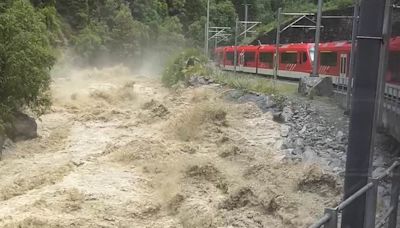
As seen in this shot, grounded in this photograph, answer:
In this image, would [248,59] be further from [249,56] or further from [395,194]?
[395,194]

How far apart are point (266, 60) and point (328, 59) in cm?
1171

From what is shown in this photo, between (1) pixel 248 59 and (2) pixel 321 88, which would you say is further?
(1) pixel 248 59

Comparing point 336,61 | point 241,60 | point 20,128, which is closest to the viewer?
point 20,128

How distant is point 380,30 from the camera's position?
552cm

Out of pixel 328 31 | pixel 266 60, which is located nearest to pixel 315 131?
pixel 266 60

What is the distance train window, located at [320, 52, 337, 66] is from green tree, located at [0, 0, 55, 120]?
15.2m

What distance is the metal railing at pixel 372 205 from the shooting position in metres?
4.16

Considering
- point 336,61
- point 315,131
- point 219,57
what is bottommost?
point 315,131

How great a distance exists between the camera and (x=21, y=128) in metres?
22.6

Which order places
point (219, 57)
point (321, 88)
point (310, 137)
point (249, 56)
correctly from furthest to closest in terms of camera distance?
1. point (219, 57)
2. point (249, 56)
3. point (321, 88)
4. point (310, 137)

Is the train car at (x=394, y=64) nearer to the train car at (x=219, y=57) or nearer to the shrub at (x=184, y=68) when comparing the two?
the shrub at (x=184, y=68)

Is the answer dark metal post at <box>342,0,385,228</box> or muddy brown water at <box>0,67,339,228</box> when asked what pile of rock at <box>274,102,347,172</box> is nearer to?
muddy brown water at <box>0,67,339,228</box>

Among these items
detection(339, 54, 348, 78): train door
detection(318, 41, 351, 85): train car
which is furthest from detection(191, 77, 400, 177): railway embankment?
detection(339, 54, 348, 78): train door

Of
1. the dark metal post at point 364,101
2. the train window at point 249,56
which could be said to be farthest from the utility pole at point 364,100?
the train window at point 249,56
